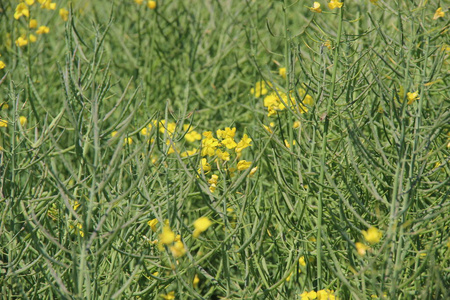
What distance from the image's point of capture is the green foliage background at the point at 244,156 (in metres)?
1.29

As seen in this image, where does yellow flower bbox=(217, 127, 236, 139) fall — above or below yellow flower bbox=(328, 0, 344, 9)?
below

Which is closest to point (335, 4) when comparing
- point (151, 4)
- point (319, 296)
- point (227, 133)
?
point (227, 133)

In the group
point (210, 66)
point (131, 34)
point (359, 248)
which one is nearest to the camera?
point (359, 248)

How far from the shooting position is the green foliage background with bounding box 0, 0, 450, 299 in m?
1.29

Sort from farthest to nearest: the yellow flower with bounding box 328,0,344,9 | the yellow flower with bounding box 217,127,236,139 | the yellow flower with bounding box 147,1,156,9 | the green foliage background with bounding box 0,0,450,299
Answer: the yellow flower with bounding box 147,1,156,9
the yellow flower with bounding box 217,127,236,139
the yellow flower with bounding box 328,0,344,9
the green foliage background with bounding box 0,0,450,299

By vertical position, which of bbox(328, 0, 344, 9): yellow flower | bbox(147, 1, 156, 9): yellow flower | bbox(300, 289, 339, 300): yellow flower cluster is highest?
bbox(328, 0, 344, 9): yellow flower

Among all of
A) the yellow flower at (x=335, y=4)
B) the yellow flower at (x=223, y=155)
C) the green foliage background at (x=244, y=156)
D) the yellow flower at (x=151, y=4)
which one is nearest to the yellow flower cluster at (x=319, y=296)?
the green foliage background at (x=244, y=156)

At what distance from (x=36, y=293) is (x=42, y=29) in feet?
4.63

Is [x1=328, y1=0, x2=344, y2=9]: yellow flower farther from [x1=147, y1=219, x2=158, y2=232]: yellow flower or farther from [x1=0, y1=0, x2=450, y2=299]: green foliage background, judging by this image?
[x1=147, y1=219, x2=158, y2=232]: yellow flower

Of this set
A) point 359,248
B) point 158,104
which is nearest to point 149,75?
point 158,104

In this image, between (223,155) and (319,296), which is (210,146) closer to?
(223,155)

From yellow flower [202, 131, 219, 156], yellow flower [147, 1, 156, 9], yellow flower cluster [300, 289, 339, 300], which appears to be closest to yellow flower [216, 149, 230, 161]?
yellow flower [202, 131, 219, 156]

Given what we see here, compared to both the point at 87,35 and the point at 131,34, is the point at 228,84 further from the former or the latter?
the point at 87,35

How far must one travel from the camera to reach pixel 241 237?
155 centimetres
